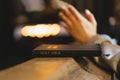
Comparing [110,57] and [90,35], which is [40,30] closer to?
[90,35]

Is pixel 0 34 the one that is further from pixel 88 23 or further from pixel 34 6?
pixel 88 23

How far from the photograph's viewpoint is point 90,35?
3.04ft

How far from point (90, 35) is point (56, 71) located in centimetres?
33

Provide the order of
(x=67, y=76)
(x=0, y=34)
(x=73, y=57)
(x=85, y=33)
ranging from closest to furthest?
(x=67, y=76) < (x=73, y=57) < (x=85, y=33) < (x=0, y=34)

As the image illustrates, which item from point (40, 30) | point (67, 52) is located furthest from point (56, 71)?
point (40, 30)

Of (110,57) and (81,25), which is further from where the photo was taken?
(81,25)

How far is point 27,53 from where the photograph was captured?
1.41m

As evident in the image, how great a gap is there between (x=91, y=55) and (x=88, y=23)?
0.81ft

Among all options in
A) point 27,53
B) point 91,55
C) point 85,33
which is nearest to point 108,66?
point 91,55

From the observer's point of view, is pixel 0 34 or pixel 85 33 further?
pixel 0 34

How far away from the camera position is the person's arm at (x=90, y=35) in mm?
734

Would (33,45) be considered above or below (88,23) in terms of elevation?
below

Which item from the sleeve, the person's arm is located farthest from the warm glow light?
the sleeve

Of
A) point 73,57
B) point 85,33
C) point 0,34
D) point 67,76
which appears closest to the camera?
point 67,76
